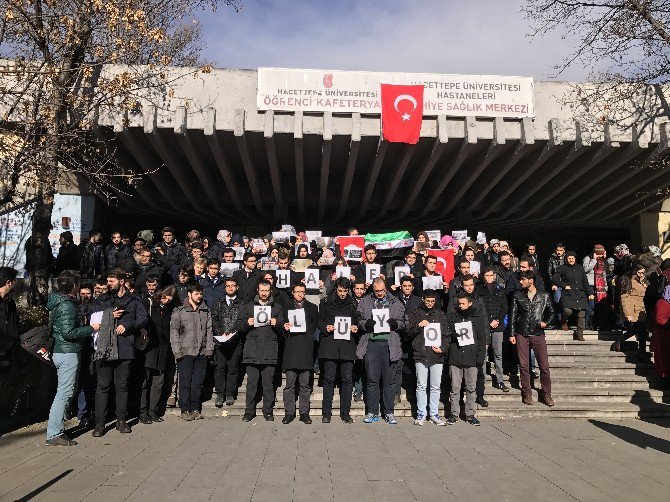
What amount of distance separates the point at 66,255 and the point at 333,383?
8055 millimetres

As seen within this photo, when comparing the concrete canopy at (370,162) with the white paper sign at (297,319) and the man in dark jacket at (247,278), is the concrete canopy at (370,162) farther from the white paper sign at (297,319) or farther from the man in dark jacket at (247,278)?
the white paper sign at (297,319)

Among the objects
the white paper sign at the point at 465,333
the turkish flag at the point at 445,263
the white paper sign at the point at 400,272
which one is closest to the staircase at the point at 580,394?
the white paper sign at the point at 465,333

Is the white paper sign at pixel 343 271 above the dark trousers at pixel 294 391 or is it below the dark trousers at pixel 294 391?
above

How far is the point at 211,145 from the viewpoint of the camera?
13.7 meters

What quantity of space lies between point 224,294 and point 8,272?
11.0 ft

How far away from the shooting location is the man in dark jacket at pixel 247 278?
27.4 ft

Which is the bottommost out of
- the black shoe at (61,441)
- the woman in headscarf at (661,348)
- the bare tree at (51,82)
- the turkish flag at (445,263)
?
the black shoe at (61,441)

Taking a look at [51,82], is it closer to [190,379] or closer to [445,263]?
[190,379]

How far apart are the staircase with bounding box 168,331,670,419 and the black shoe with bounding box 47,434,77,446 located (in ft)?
5.85

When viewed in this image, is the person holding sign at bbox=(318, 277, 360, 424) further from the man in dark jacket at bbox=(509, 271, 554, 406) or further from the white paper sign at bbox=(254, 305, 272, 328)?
the man in dark jacket at bbox=(509, 271, 554, 406)

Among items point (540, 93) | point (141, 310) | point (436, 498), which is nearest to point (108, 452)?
point (141, 310)

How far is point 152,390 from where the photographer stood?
23.9 feet

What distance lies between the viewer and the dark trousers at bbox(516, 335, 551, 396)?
7.71 metres

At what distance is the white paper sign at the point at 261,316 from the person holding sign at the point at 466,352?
293 centimetres
